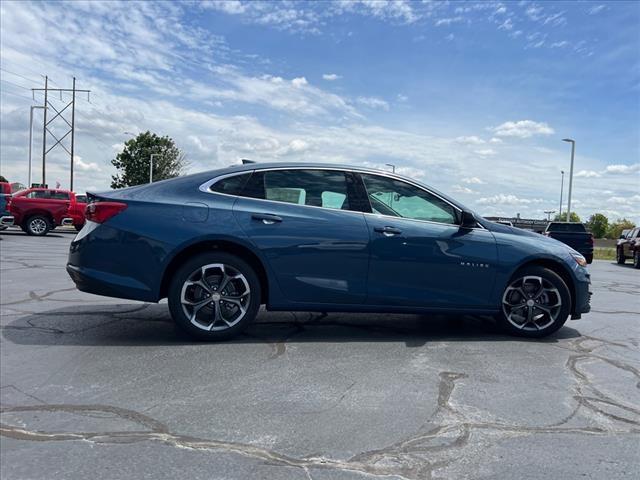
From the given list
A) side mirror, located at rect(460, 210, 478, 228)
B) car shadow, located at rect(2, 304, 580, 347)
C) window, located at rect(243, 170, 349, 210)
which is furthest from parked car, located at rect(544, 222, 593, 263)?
window, located at rect(243, 170, 349, 210)

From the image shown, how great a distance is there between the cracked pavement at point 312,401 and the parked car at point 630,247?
1670 centimetres

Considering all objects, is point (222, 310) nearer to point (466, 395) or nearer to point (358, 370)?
point (358, 370)

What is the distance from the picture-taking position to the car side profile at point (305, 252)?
4648 mm

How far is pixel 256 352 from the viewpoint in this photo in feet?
14.8

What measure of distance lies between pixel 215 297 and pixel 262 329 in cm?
77

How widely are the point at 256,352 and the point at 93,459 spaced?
1.89 metres

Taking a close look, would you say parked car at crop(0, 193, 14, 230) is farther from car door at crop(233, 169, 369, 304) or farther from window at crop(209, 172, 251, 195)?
car door at crop(233, 169, 369, 304)

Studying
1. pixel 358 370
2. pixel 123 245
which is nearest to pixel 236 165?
pixel 123 245

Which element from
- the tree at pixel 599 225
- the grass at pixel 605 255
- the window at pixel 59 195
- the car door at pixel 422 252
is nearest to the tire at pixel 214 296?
the car door at pixel 422 252

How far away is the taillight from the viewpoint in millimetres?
4668

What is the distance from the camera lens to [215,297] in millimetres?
4711

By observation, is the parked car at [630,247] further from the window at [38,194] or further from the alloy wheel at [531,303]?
the window at [38,194]

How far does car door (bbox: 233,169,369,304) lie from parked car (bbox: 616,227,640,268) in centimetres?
1867

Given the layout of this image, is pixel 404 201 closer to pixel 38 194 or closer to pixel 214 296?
pixel 214 296
